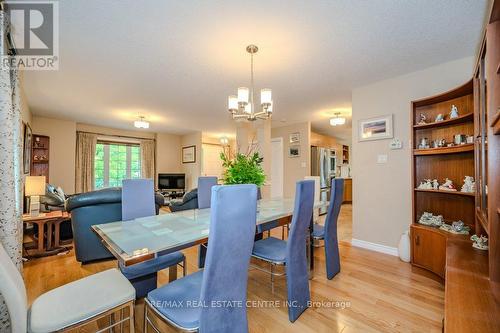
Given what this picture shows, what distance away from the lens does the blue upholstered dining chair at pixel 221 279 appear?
1003 millimetres

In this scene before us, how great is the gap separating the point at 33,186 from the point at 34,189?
42mm

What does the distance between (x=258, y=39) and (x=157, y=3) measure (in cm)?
89

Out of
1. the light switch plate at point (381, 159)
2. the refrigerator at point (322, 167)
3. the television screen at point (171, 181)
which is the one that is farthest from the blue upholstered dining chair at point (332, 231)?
the television screen at point (171, 181)

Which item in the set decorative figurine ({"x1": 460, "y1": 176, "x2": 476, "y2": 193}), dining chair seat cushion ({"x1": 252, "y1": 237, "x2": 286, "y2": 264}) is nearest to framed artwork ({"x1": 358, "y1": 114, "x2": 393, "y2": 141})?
decorative figurine ({"x1": 460, "y1": 176, "x2": 476, "y2": 193})

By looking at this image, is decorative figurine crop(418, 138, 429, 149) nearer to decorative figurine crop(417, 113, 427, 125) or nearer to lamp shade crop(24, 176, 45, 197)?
decorative figurine crop(417, 113, 427, 125)

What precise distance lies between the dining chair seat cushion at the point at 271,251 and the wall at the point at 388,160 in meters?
1.80

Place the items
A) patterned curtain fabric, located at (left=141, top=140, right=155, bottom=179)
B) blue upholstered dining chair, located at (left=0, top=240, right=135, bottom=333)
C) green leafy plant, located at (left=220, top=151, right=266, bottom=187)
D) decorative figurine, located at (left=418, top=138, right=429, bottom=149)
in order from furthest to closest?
patterned curtain fabric, located at (left=141, top=140, right=155, bottom=179), decorative figurine, located at (left=418, top=138, right=429, bottom=149), green leafy plant, located at (left=220, top=151, right=266, bottom=187), blue upholstered dining chair, located at (left=0, top=240, right=135, bottom=333)

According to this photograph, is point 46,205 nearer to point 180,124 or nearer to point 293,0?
point 180,124

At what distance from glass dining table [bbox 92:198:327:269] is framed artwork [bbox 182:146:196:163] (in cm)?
553

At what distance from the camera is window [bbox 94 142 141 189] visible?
20.5 feet

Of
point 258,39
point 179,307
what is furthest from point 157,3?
point 179,307

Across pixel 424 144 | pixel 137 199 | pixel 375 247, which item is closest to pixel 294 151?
pixel 375 247

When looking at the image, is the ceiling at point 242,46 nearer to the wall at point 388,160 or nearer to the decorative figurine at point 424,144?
the wall at point 388,160

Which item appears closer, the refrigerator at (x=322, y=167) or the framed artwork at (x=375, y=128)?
the framed artwork at (x=375, y=128)
